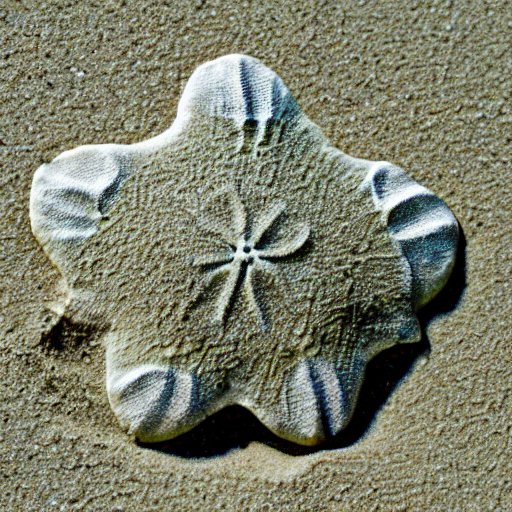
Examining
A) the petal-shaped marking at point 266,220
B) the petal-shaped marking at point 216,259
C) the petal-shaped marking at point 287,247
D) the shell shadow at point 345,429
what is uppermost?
the petal-shaped marking at point 266,220

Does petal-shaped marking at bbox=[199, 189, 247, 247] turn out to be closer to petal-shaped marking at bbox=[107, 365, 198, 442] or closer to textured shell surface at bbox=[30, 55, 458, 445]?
textured shell surface at bbox=[30, 55, 458, 445]

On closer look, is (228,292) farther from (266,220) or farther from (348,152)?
(348,152)

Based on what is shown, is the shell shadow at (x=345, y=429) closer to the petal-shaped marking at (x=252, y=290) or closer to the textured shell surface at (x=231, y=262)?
the textured shell surface at (x=231, y=262)

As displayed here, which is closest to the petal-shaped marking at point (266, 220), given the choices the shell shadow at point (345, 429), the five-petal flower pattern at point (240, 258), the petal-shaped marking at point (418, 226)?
the five-petal flower pattern at point (240, 258)

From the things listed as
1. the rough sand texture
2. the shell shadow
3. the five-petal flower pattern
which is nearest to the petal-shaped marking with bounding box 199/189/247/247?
the five-petal flower pattern

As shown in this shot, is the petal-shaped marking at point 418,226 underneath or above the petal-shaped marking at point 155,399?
above

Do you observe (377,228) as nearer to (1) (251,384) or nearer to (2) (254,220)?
(2) (254,220)
